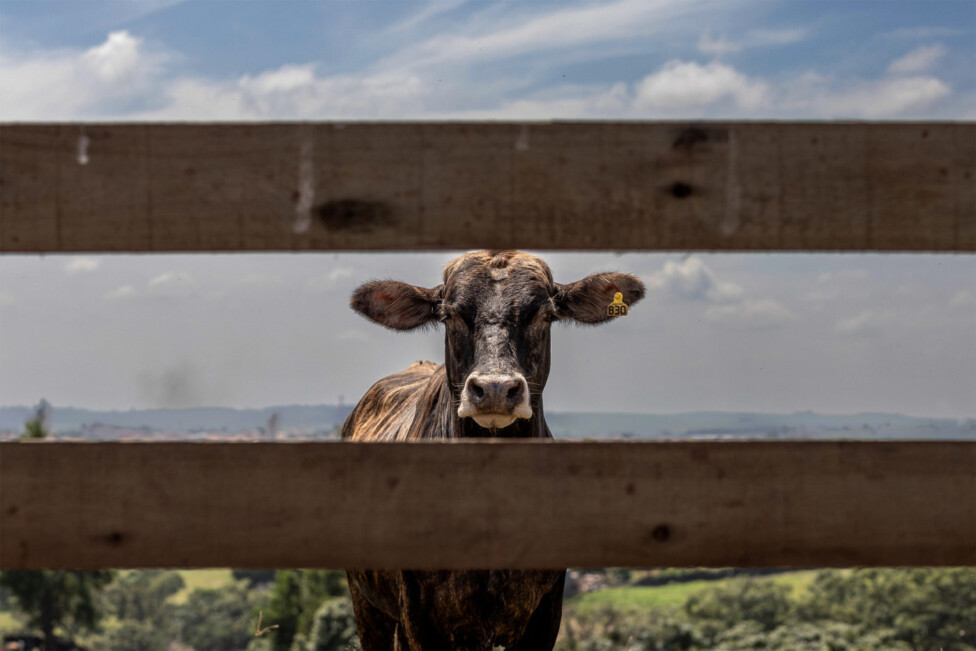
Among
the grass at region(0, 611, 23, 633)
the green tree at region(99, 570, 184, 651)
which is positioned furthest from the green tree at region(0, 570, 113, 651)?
the green tree at region(99, 570, 184, 651)

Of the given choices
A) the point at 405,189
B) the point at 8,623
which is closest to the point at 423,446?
the point at 405,189

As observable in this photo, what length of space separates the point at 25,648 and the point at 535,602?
81.4 m

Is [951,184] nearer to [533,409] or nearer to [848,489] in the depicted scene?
[848,489]

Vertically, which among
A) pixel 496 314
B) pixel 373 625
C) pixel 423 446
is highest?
pixel 496 314

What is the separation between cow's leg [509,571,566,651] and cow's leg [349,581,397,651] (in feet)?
5.42

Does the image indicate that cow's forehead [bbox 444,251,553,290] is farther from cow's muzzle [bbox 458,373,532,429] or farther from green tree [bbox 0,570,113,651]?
green tree [bbox 0,570,113,651]

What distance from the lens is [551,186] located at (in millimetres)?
2131

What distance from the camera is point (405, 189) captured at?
212 cm

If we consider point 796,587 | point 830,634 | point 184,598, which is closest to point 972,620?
point 830,634

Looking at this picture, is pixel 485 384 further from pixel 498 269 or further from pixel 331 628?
pixel 331 628

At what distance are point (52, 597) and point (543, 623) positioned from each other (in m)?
84.5

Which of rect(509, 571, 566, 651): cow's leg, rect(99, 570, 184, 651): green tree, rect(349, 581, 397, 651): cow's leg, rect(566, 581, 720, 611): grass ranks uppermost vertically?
rect(509, 571, 566, 651): cow's leg

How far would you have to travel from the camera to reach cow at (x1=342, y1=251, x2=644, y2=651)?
15.7 feet

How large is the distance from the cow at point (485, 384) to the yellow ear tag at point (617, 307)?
0.05m
